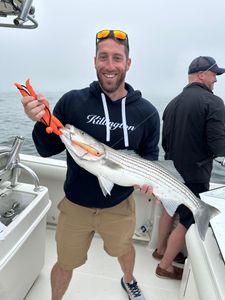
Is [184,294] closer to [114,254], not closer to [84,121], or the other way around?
[114,254]

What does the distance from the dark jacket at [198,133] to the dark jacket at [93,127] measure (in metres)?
0.71

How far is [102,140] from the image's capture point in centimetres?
193

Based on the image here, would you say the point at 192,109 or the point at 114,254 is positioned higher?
the point at 192,109

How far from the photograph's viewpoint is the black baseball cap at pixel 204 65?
2.95m

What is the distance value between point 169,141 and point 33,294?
70.0 inches

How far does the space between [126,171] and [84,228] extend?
59 cm

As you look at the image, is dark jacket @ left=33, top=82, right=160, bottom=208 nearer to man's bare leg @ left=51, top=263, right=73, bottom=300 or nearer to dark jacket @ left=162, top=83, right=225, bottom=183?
man's bare leg @ left=51, top=263, right=73, bottom=300

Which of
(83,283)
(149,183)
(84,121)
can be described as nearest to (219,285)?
(149,183)

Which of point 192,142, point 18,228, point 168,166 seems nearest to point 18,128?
point 192,142

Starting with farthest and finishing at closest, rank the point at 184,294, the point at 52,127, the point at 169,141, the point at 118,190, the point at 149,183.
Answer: the point at 169,141
the point at 184,294
the point at 118,190
the point at 149,183
the point at 52,127

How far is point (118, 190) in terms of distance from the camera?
207 cm

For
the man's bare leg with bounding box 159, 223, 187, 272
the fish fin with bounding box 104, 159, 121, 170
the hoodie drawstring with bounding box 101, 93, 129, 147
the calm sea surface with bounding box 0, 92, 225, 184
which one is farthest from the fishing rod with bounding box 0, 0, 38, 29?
the calm sea surface with bounding box 0, 92, 225, 184

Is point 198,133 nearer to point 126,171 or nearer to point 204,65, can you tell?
point 204,65

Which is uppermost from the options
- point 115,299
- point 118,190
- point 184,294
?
point 118,190
